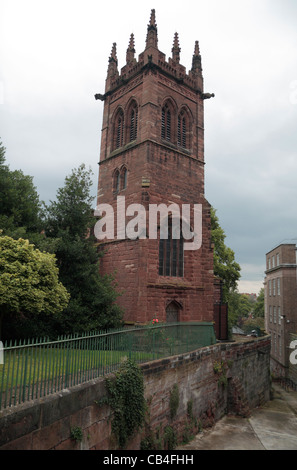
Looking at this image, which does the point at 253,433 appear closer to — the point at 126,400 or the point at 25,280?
the point at 126,400

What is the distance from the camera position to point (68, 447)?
252 inches

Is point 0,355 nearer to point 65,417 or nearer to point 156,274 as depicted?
point 65,417

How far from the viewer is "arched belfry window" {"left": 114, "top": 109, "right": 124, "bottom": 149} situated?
876 inches

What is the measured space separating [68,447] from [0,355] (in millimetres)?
2265

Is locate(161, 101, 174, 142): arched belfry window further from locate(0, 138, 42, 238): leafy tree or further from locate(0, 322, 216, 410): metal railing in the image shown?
locate(0, 322, 216, 410): metal railing

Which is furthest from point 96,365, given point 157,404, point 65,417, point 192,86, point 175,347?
point 192,86

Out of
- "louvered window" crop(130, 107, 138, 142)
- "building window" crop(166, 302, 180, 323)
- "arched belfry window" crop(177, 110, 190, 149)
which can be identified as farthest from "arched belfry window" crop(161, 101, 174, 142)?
"building window" crop(166, 302, 180, 323)

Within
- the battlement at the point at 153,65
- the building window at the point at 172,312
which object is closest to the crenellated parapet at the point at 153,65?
the battlement at the point at 153,65

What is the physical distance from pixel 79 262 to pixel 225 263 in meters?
18.7

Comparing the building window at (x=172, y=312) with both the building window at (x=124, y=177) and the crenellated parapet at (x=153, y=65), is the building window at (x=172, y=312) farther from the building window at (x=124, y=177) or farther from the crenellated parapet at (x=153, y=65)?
the crenellated parapet at (x=153, y=65)

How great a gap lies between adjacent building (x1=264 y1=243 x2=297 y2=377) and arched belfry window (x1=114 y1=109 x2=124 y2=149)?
2295 centimetres

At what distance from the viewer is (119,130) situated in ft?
74.6

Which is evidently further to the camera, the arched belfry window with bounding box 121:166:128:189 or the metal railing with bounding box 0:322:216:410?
the arched belfry window with bounding box 121:166:128:189
